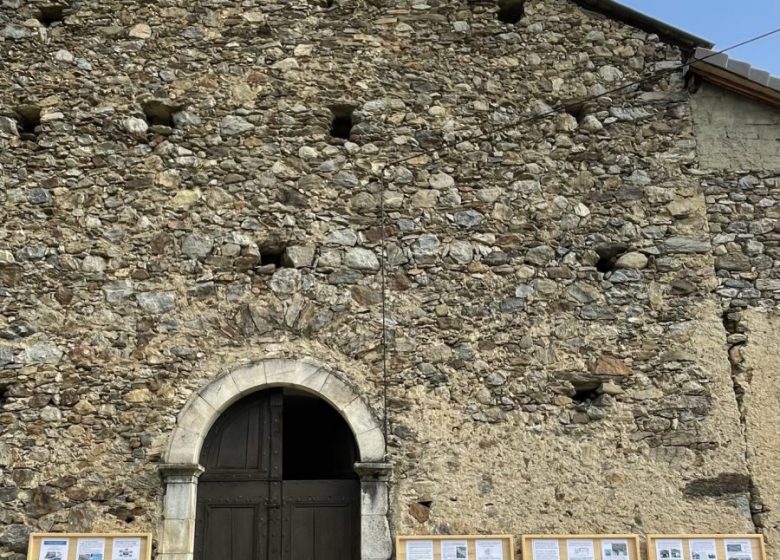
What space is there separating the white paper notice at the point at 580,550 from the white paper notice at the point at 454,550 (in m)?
0.67

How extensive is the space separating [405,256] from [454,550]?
6.97 ft

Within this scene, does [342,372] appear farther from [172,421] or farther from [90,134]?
[90,134]

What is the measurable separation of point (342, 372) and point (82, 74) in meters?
3.27

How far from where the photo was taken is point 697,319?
5914mm

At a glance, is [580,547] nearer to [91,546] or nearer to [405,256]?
[405,256]

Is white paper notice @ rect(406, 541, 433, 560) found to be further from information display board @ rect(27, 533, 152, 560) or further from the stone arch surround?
information display board @ rect(27, 533, 152, 560)

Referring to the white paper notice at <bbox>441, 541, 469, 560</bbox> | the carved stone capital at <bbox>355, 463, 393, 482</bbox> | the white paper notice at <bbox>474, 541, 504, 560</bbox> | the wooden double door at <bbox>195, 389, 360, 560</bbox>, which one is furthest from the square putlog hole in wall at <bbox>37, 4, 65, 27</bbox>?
the white paper notice at <bbox>474, 541, 504, 560</bbox>

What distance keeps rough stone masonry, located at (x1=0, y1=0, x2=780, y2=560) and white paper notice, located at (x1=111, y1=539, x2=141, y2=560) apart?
171mm

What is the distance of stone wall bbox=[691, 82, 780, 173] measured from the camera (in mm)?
6367

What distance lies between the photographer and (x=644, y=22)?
6.67 meters

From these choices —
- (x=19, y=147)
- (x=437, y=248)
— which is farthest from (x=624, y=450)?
(x=19, y=147)

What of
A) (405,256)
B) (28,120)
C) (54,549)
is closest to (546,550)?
(405,256)

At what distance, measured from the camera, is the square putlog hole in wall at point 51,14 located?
22.0 ft

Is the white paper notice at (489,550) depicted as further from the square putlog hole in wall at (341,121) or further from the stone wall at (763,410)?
the square putlog hole in wall at (341,121)
